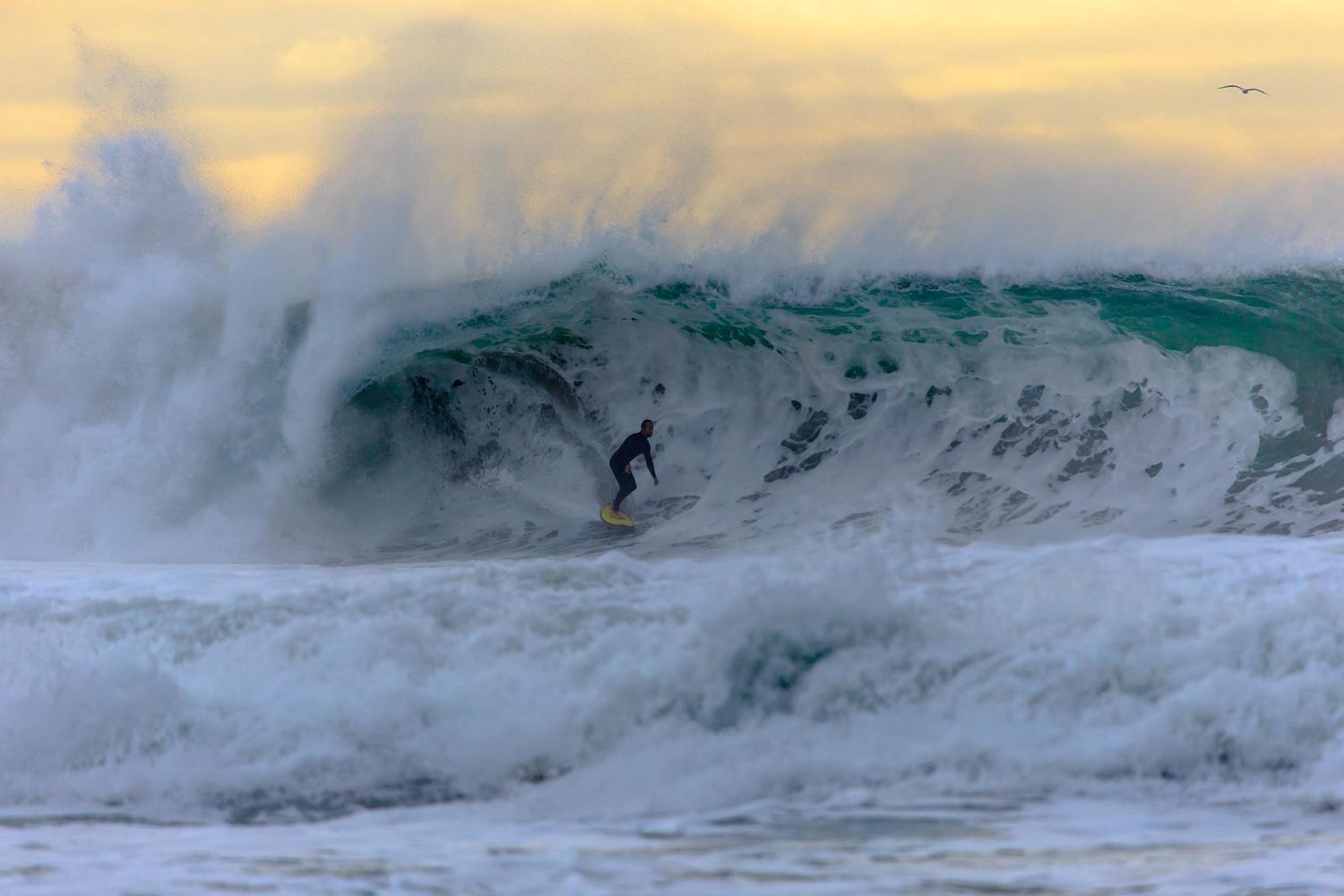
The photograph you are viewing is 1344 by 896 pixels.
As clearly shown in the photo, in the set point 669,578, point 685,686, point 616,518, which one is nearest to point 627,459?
point 616,518

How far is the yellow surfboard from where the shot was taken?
10.9 meters

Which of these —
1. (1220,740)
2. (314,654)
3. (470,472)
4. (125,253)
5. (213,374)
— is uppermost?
(125,253)

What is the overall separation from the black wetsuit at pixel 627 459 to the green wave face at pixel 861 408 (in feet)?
0.84

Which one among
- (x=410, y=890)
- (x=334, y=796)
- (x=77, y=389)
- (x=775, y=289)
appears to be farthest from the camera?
(x=775, y=289)

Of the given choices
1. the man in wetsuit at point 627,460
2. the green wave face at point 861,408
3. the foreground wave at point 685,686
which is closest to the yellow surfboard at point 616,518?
the man in wetsuit at point 627,460

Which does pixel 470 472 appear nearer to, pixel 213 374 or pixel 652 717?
pixel 213 374

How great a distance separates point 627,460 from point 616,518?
0.52 metres

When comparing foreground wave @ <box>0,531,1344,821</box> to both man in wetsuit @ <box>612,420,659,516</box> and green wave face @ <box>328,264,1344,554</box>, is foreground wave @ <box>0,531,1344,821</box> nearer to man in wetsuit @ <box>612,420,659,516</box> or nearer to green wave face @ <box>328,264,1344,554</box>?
green wave face @ <box>328,264,1344,554</box>

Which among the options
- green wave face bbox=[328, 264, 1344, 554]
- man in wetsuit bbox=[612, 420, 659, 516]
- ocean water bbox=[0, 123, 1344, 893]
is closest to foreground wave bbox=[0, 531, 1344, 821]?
ocean water bbox=[0, 123, 1344, 893]

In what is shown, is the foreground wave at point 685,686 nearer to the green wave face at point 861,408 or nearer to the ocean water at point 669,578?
the ocean water at point 669,578

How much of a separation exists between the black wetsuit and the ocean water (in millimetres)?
287

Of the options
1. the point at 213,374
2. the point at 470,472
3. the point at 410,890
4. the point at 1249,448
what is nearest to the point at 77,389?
the point at 213,374

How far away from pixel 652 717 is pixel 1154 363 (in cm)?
793

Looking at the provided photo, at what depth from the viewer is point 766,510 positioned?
10859mm
